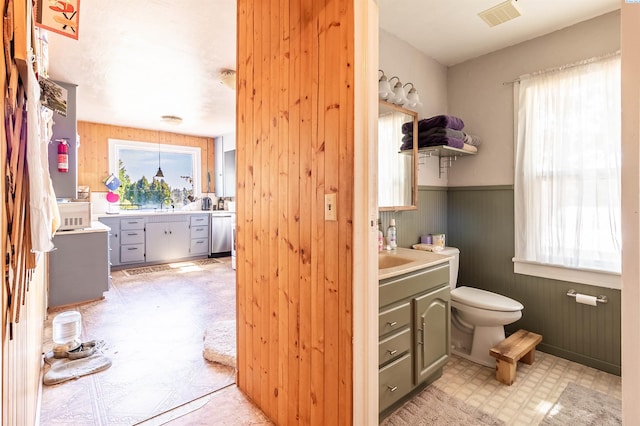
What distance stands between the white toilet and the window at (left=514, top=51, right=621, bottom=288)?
0.54 m

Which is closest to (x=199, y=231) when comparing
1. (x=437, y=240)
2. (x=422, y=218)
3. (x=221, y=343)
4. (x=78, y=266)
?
(x=78, y=266)

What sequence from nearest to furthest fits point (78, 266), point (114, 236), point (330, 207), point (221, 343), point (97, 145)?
point (330, 207) < point (221, 343) < point (78, 266) < point (114, 236) < point (97, 145)

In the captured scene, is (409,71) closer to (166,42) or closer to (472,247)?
(472,247)

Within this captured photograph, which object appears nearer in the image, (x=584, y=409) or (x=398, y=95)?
(x=584, y=409)

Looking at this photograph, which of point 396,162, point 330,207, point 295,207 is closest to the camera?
point 330,207

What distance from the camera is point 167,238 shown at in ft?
18.4

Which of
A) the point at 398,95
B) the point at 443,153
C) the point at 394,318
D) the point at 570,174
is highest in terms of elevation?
the point at 398,95

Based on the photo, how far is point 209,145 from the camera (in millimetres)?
6711

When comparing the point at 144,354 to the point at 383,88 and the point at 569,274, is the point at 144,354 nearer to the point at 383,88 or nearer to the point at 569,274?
the point at 383,88

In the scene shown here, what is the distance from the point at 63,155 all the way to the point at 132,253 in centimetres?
240

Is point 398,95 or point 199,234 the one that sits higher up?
point 398,95

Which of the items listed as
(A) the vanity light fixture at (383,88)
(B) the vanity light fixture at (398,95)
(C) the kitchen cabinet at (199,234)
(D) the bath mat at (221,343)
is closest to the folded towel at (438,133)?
(B) the vanity light fixture at (398,95)

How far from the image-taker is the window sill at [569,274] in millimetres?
2211

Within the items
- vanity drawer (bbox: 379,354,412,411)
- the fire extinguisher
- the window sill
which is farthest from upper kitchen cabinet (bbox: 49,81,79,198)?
the window sill
